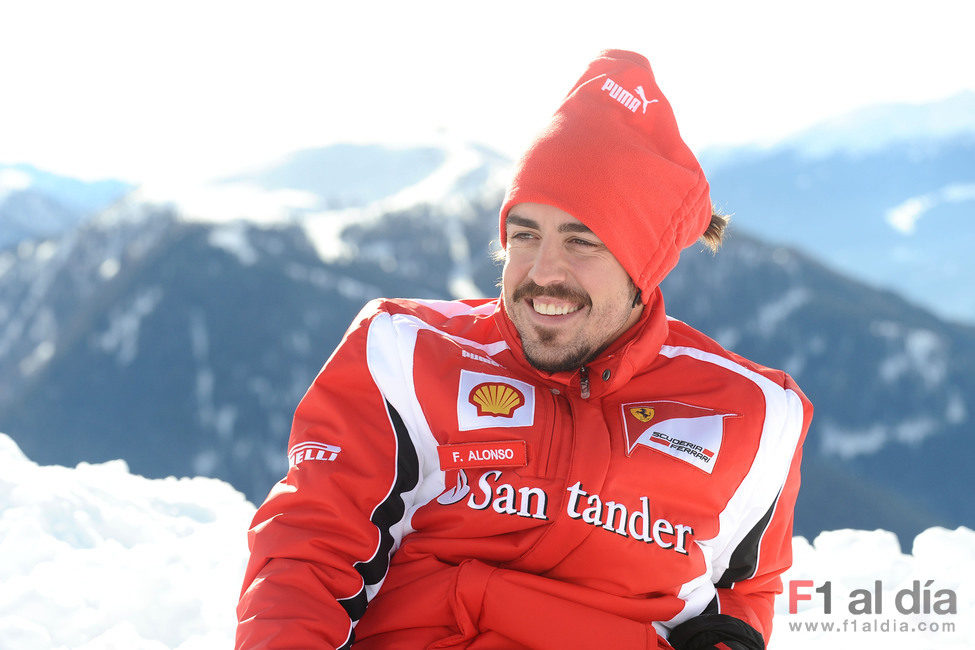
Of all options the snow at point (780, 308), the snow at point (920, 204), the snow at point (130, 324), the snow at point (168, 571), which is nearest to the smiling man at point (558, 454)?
the snow at point (168, 571)

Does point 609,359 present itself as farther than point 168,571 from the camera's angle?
No

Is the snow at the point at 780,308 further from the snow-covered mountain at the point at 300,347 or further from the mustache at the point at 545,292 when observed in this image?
the mustache at the point at 545,292

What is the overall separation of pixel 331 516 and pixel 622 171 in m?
1.46

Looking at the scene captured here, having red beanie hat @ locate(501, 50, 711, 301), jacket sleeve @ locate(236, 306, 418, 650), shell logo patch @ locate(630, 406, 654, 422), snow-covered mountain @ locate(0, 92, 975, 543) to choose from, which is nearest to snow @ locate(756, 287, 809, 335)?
snow-covered mountain @ locate(0, 92, 975, 543)

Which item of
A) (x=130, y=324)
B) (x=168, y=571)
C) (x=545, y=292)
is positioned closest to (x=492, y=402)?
(x=545, y=292)

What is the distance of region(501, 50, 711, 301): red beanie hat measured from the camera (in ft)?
9.41

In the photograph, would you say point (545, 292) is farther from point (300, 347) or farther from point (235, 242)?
point (235, 242)

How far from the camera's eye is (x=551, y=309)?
2.82m

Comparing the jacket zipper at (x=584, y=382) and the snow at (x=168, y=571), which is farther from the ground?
the jacket zipper at (x=584, y=382)

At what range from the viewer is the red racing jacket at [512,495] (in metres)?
2.55

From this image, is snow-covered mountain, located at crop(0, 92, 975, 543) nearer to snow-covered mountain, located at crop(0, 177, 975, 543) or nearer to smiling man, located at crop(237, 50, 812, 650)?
snow-covered mountain, located at crop(0, 177, 975, 543)

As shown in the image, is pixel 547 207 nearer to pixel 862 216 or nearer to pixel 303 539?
pixel 303 539

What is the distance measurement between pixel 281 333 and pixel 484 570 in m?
95.8

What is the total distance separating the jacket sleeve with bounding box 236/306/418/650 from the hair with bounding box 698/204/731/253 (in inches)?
54.9
